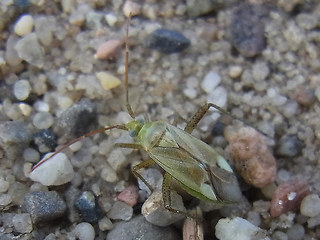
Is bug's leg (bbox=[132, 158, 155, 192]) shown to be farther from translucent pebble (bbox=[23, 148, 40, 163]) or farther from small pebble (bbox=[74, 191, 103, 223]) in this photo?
translucent pebble (bbox=[23, 148, 40, 163])

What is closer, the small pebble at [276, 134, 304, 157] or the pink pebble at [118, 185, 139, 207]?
the pink pebble at [118, 185, 139, 207]

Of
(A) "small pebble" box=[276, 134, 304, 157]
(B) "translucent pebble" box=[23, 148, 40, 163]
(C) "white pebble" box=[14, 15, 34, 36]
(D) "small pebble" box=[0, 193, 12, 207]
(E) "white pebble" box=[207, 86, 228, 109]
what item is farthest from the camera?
(C) "white pebble" box=[14, 15, 34, 36]

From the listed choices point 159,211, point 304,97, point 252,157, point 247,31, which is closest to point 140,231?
point 159,211

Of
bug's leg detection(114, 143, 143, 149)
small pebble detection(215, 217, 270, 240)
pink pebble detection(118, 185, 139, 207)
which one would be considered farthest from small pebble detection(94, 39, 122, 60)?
small pebble detection(215, 217, 270, 240)

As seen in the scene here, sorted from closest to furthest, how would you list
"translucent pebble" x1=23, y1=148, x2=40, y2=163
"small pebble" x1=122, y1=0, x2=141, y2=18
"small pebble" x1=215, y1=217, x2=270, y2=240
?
"small pebble" x1=215, y1=217, x2=270, y2=240 < "translucent pebble" x1=23, y1=148, x2=40, y2=163 < "small pebble" x1=122, y1=0, x2=141, y2=18

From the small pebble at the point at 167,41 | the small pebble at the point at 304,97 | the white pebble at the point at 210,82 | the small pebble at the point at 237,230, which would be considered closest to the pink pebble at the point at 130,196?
the small pebble at the point at 237,230

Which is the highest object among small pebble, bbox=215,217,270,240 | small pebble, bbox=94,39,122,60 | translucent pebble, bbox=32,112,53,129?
small pebble, bbox=94,39,122,60

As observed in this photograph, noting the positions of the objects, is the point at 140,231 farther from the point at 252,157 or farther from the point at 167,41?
the point at 167,41
